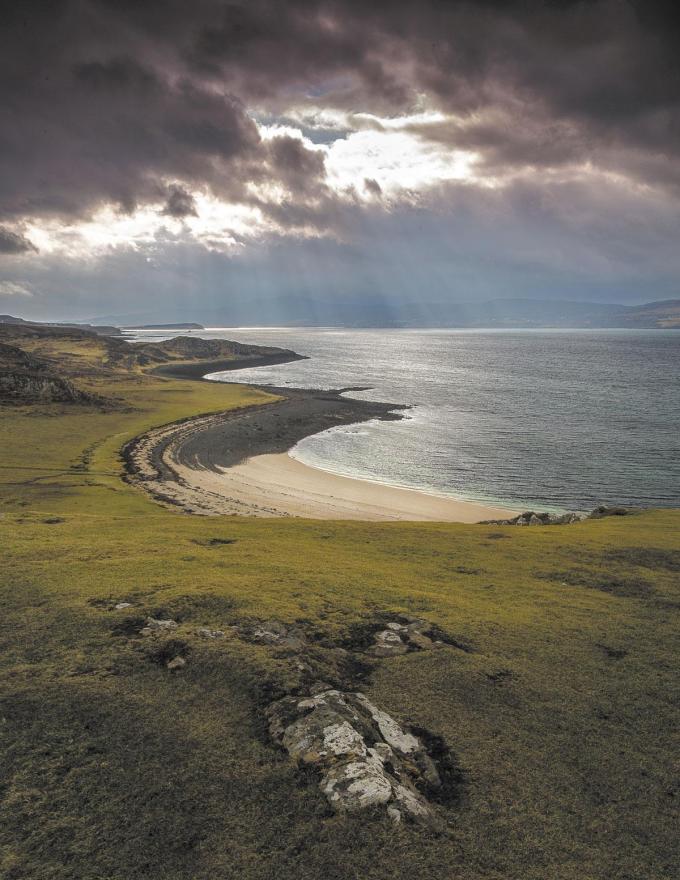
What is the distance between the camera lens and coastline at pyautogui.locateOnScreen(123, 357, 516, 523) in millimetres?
52625

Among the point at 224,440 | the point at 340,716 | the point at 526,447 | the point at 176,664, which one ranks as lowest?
the point at 526,447

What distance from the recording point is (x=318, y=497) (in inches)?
2288

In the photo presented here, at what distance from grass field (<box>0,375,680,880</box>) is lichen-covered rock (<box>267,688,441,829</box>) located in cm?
37

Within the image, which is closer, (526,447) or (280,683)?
(280,683)

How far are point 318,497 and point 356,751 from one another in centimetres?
4781

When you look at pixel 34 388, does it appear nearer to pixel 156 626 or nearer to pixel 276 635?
pixel 156 626

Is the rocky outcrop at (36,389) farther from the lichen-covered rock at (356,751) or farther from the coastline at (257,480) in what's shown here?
the lichen-covered rock at (356,751)

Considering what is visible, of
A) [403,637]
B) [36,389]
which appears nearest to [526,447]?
[403,637]

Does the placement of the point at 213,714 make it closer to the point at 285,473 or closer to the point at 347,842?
the point at 347,842

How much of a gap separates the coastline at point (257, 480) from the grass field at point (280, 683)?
2628 cm

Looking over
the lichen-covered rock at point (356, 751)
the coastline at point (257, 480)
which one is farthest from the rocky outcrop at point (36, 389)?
the lichen-covered rock at point (356, 751)

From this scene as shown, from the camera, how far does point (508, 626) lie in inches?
688

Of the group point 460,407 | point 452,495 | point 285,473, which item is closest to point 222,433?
point 285,473

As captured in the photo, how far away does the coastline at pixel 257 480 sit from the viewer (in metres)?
52.6
